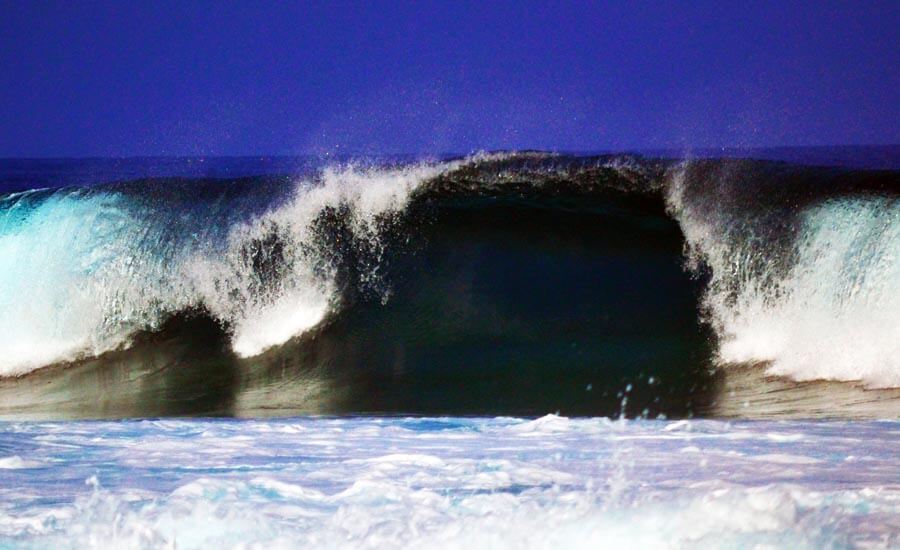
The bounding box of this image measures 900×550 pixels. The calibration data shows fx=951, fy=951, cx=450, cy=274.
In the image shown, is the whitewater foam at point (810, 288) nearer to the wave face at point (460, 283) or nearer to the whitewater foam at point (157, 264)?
the wave face at point (460, 283)

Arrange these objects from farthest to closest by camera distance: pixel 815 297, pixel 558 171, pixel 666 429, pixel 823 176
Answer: pixel 558 171, pixel 823 176, pixel 815 297, pixel 666 429

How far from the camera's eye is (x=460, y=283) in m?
6.38

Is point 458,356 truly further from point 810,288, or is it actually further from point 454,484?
point 454,484

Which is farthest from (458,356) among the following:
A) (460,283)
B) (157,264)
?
(157,264)

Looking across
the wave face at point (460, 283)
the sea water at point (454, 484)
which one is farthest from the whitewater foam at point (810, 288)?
the sea water at point (454, 484)

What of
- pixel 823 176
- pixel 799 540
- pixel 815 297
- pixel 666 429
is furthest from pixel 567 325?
pixel 799 540

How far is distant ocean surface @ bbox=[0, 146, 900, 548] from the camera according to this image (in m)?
2.85

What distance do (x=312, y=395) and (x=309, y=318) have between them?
A: 97cm

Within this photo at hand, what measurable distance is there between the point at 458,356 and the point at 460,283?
34.2 inches

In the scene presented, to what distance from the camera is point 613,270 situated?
260 inches

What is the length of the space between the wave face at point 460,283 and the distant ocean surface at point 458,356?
0.02 m

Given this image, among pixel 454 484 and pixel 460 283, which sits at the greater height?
pixel 460 283

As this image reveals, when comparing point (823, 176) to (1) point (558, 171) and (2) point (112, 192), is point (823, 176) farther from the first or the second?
(2) point (112, 192)

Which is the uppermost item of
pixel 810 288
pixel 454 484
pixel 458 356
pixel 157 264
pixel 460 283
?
pixel 157 264
